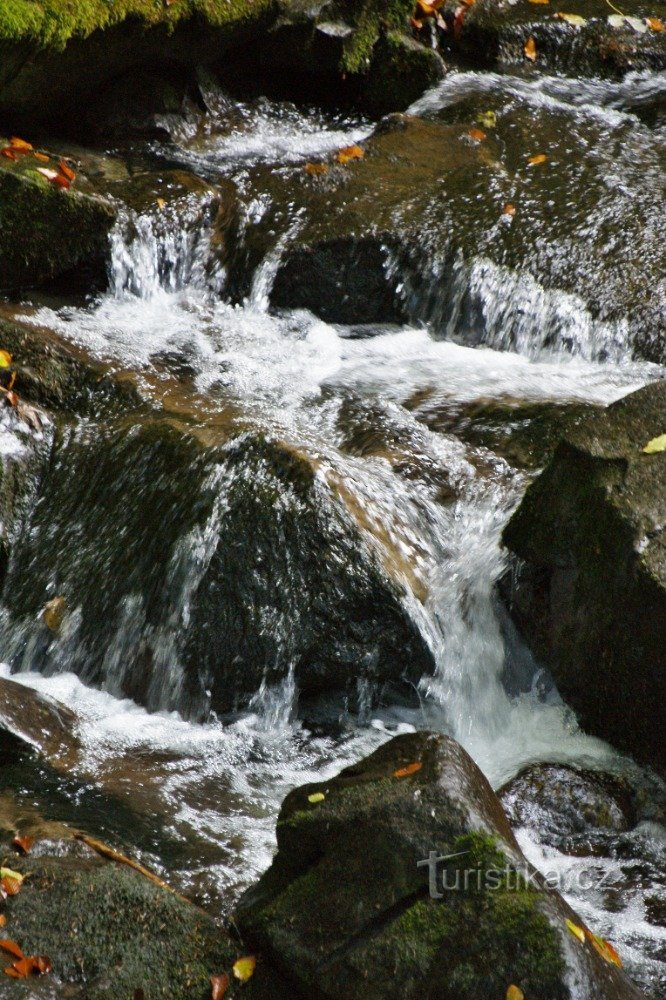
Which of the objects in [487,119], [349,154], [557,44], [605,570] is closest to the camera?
[605,570]

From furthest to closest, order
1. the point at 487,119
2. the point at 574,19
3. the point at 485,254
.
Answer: the point at 574,19
the point at 487,119
the point at 485,254

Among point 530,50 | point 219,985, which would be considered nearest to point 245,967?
point 219,985

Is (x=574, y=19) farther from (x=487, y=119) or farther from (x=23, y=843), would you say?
(x=23, y=843)

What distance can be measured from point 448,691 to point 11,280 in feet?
12.5

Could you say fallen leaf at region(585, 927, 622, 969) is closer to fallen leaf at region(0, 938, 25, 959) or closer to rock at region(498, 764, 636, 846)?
rock at region(498, 764, 636, 846)

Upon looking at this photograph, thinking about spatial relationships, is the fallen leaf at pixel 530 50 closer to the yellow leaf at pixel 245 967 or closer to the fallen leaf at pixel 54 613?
the fallen leaf at pixel 54 613

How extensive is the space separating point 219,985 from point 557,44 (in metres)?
8.86

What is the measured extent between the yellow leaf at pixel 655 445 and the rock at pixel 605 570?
2 cm

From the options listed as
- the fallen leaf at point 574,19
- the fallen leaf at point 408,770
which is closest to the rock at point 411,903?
the fallen leaf at point 408,770

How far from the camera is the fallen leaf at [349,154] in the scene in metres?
7.69

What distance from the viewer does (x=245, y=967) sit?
8.93 ft

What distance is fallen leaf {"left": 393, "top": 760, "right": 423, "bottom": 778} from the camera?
283 centimetres

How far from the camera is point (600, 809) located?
3.82 metres

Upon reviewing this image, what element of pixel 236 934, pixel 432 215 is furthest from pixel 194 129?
pixel 236 934
